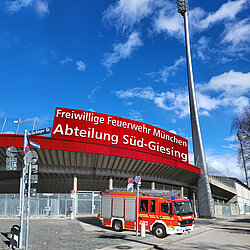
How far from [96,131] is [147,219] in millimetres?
19763

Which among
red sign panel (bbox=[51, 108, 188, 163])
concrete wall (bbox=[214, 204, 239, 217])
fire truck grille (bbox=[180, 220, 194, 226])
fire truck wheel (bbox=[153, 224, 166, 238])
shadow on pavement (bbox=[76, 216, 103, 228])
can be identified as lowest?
concrete wall (bbox=[214, 204, 239, 217])

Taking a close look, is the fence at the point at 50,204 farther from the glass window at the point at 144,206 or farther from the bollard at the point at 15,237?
the bollard at the point at 15,237

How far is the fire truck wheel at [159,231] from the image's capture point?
17078mm

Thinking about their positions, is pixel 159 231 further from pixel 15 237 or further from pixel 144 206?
pixel 15 237

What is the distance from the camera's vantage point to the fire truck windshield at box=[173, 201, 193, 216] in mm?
17309

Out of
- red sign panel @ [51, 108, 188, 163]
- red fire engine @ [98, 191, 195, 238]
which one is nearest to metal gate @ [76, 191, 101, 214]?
red sign panel @ [51, 108, 188, 163]

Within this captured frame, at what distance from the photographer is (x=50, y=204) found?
3428cm

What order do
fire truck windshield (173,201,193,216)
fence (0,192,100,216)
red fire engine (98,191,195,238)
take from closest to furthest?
red fire engine (98,191,195,238), fire truck windshield (173,201,193,216), fence (0,192,100,216)

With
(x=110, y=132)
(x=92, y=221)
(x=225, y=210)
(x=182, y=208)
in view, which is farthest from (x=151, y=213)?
(x=225, y=210)

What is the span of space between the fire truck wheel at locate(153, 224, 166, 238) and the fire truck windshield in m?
1.34

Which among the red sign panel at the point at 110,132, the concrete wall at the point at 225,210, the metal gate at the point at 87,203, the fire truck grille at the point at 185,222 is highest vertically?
the red sign panel at the point at 110,132

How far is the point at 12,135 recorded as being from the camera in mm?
31656

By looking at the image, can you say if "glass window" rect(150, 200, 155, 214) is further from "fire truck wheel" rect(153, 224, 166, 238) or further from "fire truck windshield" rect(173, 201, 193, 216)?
"fire truck windshield" rect(173, 201, 193, 216)

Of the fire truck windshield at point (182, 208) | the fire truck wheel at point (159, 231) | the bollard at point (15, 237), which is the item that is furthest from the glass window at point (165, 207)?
the bollard at point (15, 237)
